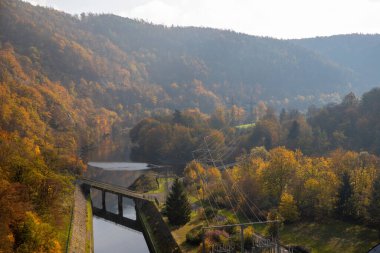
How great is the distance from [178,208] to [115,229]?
49.7 feet

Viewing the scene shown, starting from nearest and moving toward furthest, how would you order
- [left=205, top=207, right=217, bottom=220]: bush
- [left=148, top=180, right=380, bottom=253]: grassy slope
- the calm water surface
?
[left=148, top=180, right=380, bottom=253]: grassy slope
the calm water surface
[left=205, top=207, right=217, bottom=220]: bush

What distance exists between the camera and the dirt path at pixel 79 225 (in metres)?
46.6

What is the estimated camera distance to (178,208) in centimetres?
5372

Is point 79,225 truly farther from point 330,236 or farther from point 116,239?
point 330,236

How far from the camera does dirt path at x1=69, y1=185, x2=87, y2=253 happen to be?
153 ft

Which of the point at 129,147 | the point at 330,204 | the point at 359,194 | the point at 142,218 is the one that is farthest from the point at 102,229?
the point at 129,147

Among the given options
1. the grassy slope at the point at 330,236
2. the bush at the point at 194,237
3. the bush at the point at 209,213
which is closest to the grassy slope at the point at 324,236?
the grassy slope at the point at 330,236

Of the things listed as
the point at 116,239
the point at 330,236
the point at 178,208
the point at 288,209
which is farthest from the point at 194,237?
the point at 330,236

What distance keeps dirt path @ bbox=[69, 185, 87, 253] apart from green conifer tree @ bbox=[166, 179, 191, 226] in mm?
11218

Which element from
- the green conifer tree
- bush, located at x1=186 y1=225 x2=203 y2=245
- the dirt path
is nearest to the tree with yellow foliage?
the green conifer tree

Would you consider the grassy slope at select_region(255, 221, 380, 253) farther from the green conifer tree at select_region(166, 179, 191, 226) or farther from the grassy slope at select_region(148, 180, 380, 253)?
the green conifer tree at select_region(166, 179, 191, 226)

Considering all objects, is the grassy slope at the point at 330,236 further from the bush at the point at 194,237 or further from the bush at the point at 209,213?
the bush at the point at 194,237

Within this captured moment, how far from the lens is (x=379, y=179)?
52.1 metres

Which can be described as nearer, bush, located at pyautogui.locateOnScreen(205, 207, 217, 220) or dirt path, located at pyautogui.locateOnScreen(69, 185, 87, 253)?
dirt path, located at pyautogui.locateOnScreen(69, 185, 87, 253)
